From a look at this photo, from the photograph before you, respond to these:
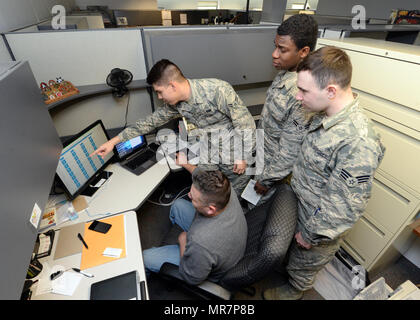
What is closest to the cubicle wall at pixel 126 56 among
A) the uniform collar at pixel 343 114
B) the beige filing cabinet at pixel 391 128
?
the beige filing cabinet at pixel 391 128

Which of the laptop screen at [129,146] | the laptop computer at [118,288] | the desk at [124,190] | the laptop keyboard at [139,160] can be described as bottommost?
the desk at [124,190]

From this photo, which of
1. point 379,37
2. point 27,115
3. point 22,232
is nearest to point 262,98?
point 379,37

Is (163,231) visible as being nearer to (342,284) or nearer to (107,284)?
(107,284)

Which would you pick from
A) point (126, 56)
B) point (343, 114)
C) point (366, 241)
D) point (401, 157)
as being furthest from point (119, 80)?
point (366, 241)

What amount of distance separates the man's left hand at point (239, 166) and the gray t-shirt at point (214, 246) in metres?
0.58

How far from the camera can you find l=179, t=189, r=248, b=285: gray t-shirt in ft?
3.23

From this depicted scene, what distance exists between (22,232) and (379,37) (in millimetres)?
2738

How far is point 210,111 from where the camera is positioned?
1486 mm

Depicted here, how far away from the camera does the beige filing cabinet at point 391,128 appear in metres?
1.07

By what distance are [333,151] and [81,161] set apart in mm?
1398

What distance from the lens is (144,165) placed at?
1.67 m

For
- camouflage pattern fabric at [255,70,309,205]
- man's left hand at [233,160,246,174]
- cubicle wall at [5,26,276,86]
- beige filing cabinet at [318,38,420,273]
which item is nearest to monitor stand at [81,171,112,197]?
cubicle wall at [5,26,276,86]

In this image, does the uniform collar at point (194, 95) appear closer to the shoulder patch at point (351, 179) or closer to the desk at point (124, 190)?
the desk at point (124, 190)

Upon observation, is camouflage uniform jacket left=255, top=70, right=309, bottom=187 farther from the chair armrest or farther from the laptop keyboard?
the laptop keyboard
